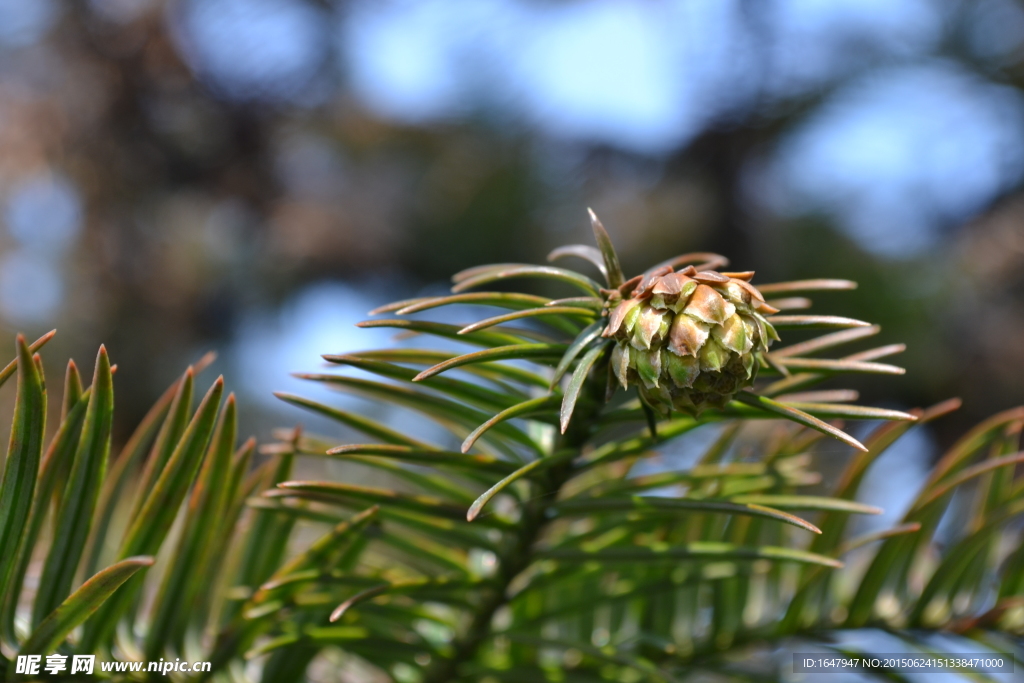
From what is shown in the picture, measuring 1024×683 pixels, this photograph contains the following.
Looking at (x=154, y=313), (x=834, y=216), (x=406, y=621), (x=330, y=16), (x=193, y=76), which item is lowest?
(x=406, y=621)

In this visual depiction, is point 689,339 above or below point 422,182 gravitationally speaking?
below

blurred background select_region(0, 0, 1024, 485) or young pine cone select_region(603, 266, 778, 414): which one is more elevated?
blurred background select_region(0, 0, 1024, 485)

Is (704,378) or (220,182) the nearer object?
(704,378)

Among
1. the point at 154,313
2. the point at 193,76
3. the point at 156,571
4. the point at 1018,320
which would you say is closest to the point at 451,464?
the point at 156,571

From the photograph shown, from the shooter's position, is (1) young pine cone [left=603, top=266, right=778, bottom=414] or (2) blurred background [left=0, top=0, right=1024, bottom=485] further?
(2) blurred background [left=0, top=0, right=1024, bottom=485]

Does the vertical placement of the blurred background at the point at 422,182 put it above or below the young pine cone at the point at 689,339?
above

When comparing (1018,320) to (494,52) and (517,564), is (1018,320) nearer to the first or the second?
(494,52)

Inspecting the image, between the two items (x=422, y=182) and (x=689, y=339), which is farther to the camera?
(x=422, y=182)

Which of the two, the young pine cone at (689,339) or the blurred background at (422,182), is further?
the blurred background at (422,182)
